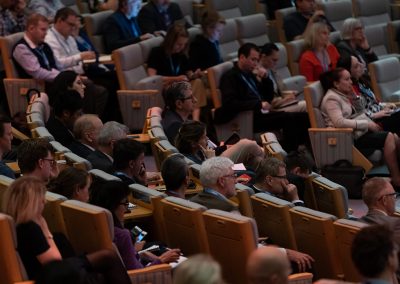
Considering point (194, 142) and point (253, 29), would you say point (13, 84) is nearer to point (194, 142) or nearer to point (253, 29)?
point (194, 142)

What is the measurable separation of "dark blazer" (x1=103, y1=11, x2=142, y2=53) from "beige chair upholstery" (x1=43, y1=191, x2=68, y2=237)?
5.38 meters

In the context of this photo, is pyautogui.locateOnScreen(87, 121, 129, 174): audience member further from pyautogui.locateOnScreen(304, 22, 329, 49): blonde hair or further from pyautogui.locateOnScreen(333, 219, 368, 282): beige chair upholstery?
pyautogui.locateOnScreen(304, 22, 329, 49): blonde hair

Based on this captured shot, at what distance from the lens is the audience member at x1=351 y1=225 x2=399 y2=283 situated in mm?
5062

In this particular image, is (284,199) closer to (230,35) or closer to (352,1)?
(230,35)

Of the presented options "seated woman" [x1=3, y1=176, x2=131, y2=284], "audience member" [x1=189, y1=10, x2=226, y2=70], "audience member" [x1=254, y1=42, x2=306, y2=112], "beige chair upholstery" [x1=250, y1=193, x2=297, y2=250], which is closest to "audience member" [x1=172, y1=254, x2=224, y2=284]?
"seated woman" [x1=3, y1=176, x2=131, y2=284]

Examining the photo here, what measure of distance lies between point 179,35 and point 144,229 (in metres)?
4.23

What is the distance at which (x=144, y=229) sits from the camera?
718 centimetres

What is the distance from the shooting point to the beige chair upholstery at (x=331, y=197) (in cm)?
757

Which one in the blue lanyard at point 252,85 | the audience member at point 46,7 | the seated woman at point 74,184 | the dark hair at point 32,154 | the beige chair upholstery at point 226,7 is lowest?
the blue lanyard at point 252,85

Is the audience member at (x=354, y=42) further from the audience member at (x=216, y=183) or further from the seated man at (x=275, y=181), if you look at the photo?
the audience member at (x=216, y=183)

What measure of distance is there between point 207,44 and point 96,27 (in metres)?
1.07

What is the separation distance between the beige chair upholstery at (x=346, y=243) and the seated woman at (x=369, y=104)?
160 inches

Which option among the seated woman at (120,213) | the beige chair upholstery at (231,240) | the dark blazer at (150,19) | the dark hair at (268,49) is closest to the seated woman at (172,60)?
the dark hair at (268,49)

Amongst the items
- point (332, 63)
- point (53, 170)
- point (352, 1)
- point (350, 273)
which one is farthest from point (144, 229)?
point (352, 1)
